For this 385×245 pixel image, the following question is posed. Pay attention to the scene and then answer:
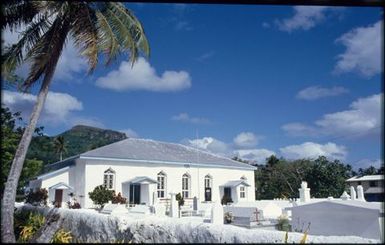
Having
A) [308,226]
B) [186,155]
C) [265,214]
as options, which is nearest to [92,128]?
[186,155]

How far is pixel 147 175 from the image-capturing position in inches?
1249

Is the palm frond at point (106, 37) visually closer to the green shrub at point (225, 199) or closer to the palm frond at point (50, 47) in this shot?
the palm frond at point (50, 47)

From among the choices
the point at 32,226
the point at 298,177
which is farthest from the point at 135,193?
the point at 32,226

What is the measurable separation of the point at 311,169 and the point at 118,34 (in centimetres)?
2748

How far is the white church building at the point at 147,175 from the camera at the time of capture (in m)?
28.5

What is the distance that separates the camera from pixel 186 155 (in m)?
35.9

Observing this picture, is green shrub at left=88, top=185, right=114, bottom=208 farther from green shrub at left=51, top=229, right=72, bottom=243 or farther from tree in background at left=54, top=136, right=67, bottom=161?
tree in background at left=54, top=136, right=67, bottom=161

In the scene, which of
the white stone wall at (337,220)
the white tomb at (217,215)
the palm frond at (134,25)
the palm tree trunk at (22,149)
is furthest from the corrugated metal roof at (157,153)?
the white stone wall at (337,220)

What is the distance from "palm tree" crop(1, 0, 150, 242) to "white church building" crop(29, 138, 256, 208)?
17967 mm

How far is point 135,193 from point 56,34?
21.8 meters

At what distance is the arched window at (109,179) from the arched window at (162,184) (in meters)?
4.42

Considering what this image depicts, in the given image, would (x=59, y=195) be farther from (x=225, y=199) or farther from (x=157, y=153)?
(x=225, y=199)

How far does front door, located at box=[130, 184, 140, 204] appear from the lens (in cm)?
3055

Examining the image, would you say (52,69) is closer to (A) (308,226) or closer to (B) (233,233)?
(B) (233,233)
